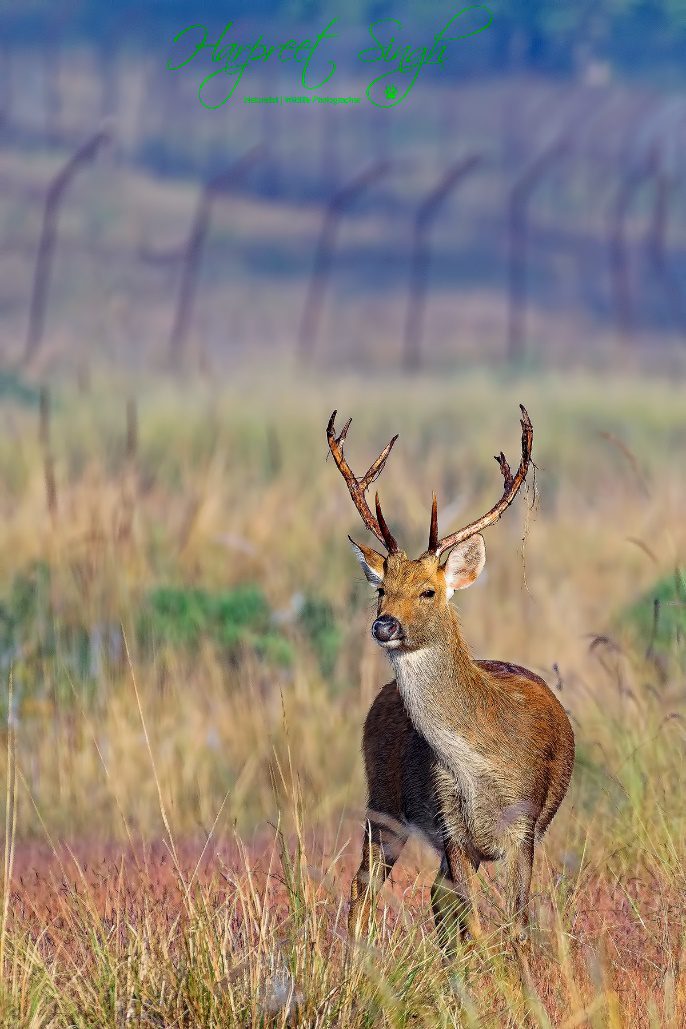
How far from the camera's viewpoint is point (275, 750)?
218 inches

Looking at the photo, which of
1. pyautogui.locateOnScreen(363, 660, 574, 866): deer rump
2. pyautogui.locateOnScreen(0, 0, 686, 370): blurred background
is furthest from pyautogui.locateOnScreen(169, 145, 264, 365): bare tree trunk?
pyautogui.locateOnScreen(363, 660, 574, 866): deer rump

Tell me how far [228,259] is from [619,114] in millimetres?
17064

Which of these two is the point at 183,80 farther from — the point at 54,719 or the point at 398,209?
the point at 54,719

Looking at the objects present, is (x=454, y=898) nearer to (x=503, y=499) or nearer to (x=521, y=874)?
(x=521, y=874)

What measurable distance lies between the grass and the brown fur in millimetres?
103

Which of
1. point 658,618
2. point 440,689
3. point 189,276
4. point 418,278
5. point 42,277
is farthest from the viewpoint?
point 418,278

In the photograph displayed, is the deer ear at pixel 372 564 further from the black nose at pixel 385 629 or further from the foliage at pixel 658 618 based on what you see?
the foliage at pixel 658 618

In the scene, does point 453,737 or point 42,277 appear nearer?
point 453,737

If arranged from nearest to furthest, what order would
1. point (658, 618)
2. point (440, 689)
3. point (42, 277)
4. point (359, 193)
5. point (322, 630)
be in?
point (440, 689), point (658, 618), point (322, 630), point (42, 277), point (359, 193)

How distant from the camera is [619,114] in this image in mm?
73000

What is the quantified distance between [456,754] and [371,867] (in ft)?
1.31

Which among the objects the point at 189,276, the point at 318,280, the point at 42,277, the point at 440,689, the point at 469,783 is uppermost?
the point at 318,280

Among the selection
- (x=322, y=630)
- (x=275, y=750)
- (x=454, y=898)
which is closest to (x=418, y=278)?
(x=322, y=630)

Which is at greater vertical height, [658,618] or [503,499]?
[503,499]
